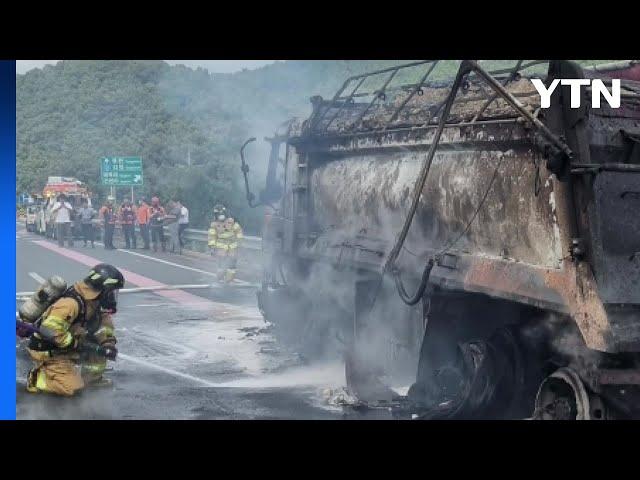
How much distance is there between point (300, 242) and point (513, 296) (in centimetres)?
387


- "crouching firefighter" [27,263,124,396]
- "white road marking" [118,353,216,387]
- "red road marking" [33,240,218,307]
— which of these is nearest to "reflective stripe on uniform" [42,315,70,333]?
"crouching firefighter" [27,263,124,396]

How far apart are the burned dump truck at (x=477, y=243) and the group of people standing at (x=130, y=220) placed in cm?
758

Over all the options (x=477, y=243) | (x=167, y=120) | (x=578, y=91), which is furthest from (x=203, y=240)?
(x=578, y=91)

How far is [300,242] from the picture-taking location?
9242 millimetres

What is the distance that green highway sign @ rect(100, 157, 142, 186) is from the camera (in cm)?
1238

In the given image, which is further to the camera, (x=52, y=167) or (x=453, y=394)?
(x=52, y=167)

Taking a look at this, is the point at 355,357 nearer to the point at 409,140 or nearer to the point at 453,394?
the point at 453,394

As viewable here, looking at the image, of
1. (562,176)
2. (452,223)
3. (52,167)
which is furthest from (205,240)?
(562,176)

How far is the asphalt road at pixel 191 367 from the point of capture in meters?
7.15

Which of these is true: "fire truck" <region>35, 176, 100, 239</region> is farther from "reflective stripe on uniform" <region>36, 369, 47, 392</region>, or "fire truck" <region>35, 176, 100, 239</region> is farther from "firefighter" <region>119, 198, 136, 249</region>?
"reflective stripe on uniform" <region>36, 369, 47, 392</region>

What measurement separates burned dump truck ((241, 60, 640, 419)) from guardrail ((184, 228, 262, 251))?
6.44 meters

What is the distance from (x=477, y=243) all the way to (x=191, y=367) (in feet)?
12.3

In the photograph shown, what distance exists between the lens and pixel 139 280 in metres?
14.5

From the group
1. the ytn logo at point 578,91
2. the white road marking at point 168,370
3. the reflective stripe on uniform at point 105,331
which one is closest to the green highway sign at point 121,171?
the white road marking at point 168,370
